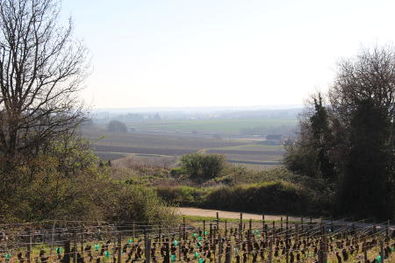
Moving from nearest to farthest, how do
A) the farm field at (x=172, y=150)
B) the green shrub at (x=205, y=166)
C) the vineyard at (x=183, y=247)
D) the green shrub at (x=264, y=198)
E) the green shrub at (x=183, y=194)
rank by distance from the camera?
the vineyard at (x=183, y=247) < the green shrub at (x=264, y=198) < the green shrub at (x=183, y=194) < the green shrub at (x=205, y=166) < the farm field at (x=172, y=150)

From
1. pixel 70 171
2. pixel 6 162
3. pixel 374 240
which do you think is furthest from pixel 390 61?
pixel 6 162

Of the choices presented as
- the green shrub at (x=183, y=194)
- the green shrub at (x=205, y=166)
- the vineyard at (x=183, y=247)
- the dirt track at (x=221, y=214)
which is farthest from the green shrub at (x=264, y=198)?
the green shrub at (x=205, y=166)

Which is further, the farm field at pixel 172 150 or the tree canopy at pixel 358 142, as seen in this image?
the farm field at pixel 172 150

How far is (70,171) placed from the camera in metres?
20.4

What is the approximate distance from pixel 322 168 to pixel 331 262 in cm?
1614

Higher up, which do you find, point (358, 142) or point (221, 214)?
point (358, 142)

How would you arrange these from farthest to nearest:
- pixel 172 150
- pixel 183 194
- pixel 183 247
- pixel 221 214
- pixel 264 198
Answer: pixel 172 150 < pixel 183 194 < pixel 264 198 < pixel 221 214 < pixel 183 247

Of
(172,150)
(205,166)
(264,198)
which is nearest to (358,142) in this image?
(264,198)


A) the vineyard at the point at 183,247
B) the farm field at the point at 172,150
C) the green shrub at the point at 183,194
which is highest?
the vineyard at the point at 183,247

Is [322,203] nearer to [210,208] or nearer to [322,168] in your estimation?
[322,168]

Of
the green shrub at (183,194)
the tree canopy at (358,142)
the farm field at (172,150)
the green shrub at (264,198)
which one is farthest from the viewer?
the farm field at (172,150)

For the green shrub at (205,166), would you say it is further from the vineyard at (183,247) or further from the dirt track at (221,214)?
the vineyard at (183,247)

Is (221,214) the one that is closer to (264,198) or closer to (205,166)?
(264,198)

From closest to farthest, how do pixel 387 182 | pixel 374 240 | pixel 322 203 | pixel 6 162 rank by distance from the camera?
pixel 374 240 → pixel 6 162 → pixel 387 182 → pixel 322 203
